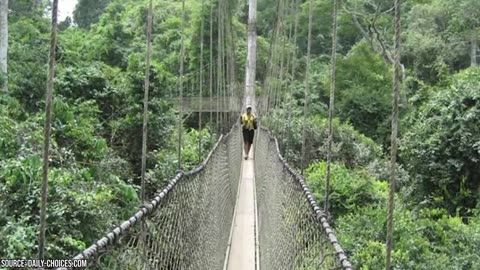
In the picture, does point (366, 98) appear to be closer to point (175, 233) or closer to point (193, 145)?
point (193, 145)

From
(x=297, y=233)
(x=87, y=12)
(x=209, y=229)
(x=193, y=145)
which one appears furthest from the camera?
(x=87, y=12)

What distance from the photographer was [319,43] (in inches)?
514

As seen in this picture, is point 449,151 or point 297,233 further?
point 449,151

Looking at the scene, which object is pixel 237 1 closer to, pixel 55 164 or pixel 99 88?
pixel 99 88

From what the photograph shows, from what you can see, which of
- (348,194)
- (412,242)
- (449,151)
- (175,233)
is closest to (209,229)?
(175,233)

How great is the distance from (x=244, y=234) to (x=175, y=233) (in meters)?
2.09

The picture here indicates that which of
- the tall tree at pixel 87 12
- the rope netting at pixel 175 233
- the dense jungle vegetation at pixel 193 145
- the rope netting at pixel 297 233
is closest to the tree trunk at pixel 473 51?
the dense jungle vegetation at pixel 193 145

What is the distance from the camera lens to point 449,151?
4902mm

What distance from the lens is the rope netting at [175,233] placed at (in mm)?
1153

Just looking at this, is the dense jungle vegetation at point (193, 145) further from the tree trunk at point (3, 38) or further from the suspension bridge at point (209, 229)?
the suspension bridge at point (209, 229)

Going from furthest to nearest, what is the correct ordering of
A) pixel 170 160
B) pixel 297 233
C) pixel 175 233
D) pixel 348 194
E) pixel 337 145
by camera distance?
pixel 337 145 → pixel 348 194 → pixel 170 160 → pixel 297 233 → pixel 175 233

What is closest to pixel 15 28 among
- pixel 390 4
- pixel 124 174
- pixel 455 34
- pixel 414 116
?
pixel 124 174

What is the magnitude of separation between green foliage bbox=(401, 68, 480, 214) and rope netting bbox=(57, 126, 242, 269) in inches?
88.0

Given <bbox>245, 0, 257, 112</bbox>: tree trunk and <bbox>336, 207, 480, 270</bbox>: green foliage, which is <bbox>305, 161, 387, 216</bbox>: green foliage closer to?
<bbox>336, 207, 480, 270</bbox>: green foliage
